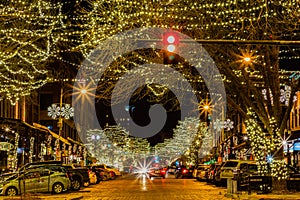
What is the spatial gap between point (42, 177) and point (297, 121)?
27402 mm

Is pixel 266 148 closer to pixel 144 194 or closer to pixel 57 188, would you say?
pixel 144 194

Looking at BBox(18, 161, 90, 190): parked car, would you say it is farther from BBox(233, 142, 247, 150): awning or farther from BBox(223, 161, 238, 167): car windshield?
BBox(233, 142, 247, 150): awning

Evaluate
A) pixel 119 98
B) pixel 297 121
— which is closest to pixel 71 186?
pixel 119 98

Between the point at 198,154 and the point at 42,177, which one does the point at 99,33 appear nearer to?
the point at 42,177

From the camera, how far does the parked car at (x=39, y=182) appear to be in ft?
98.7

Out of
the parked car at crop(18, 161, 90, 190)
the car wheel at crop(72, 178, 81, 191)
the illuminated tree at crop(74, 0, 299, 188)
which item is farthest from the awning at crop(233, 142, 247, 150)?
the illuminated tree at crop(74, 0, 299, 188)

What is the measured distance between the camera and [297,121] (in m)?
51.3

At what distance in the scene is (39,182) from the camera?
30.9 meters

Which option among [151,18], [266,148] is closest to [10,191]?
[151,18]

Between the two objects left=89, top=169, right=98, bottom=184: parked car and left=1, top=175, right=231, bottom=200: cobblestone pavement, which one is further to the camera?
left=89, top=169, right=98, bottom=184: parked car

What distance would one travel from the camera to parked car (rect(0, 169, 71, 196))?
1185 inches

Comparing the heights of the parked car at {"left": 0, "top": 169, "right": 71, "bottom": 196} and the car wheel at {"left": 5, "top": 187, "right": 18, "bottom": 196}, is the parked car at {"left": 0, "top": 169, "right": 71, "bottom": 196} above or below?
above

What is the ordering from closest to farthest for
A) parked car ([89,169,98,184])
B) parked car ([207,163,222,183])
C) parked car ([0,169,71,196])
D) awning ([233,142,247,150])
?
parked car ([0,169,71,196]), parked car ([207,163,222,183]), parked car ([89,169,98,184]), awning ([233,142,247,150])

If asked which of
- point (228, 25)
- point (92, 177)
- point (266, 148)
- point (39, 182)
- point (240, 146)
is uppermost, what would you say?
point (228, 25)
